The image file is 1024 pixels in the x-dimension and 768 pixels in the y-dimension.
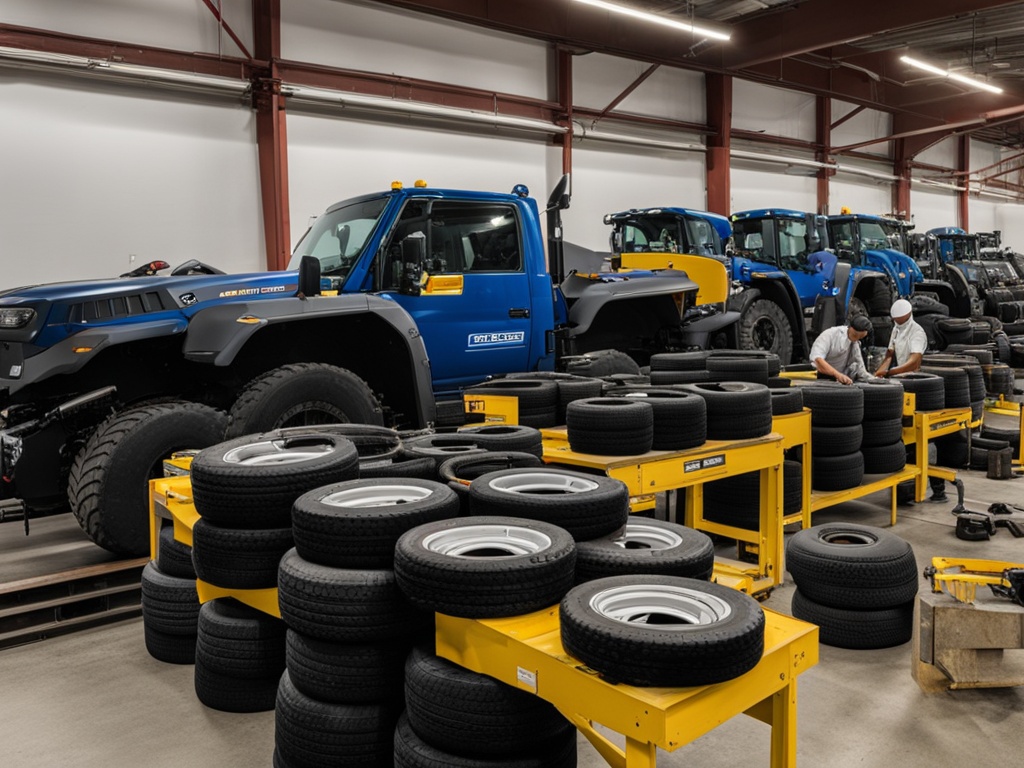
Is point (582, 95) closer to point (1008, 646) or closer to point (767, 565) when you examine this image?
point (767, 565)

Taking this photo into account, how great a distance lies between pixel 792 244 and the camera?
11.9 metres

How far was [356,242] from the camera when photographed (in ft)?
18.2

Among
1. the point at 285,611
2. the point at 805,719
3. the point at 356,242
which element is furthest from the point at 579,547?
the point at 356,242

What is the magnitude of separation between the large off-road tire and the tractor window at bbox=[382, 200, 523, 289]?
1.83m

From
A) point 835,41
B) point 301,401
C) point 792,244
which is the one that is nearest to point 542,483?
point 301,401

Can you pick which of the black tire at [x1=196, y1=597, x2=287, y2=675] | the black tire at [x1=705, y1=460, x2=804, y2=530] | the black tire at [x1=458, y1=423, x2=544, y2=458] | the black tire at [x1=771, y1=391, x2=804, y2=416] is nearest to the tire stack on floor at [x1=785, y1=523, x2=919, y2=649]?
the black tire at [x1=705, y1=460, x2=804, y2=530]

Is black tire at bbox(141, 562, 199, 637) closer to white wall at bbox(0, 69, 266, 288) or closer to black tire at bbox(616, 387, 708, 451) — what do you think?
black tire at bbox(616, 387, 708, 451)

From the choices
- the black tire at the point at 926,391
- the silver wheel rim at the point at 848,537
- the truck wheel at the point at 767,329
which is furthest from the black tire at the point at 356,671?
the truck wheel at the point at 767,329

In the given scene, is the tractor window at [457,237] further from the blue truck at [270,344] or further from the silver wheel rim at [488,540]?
the silver wheel rim at [488,540]

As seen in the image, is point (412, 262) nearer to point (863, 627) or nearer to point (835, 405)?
point (835, 405)

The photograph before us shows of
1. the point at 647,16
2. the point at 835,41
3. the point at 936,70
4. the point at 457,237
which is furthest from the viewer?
the point at 936,70

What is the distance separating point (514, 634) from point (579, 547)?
47cm

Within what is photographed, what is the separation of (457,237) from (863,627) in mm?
3644

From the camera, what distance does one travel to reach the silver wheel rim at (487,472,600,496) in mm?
2774
